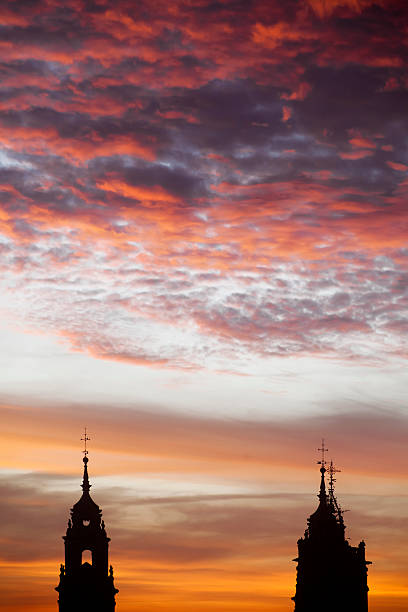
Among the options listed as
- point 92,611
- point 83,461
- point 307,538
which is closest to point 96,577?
point 92,611

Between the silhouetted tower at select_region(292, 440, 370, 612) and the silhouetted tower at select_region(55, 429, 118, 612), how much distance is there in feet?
84.4

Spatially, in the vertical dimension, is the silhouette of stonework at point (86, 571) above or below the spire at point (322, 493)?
below

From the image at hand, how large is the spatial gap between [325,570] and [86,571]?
103ft

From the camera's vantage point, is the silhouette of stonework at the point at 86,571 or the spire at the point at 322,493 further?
the spire at the point at 322,493

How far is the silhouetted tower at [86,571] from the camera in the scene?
397 ft

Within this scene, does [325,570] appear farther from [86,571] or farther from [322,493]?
[86,571]

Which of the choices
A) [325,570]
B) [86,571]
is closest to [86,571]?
[86,571]

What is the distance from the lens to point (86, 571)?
12181cm

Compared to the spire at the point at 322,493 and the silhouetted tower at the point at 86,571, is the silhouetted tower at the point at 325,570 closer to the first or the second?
the spire at the point at 322,493

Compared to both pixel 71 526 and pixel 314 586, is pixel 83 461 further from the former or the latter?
pixel 314 586

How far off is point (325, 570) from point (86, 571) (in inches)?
1234

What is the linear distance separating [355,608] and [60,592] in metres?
38.8

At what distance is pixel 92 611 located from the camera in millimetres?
121062

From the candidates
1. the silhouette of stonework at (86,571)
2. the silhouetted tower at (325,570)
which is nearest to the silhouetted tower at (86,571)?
the silhouette of stonework at (86,571)
